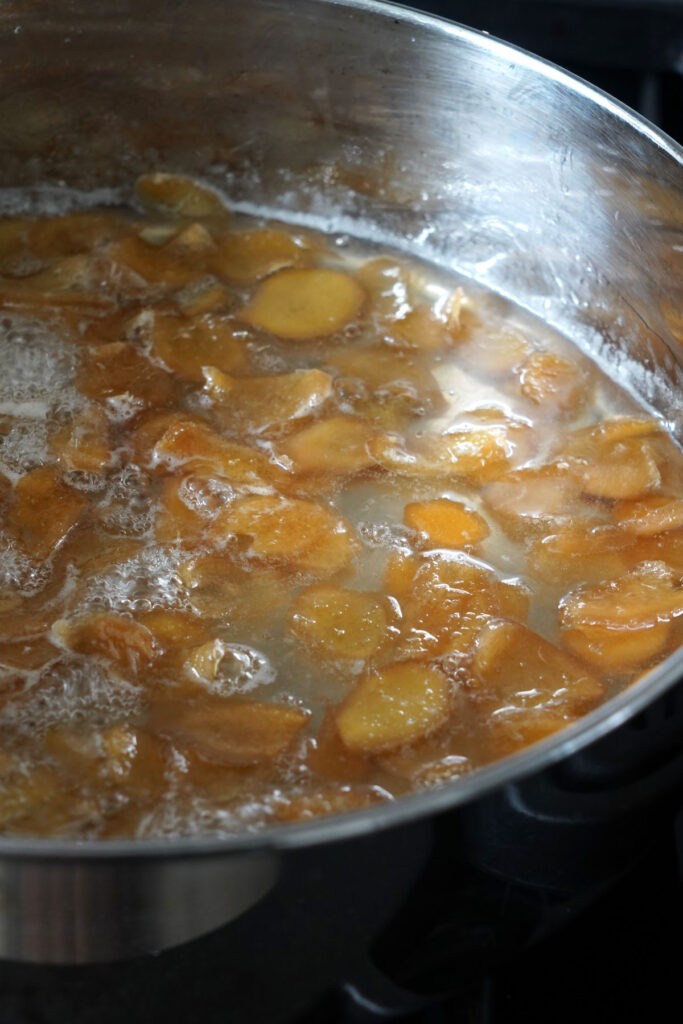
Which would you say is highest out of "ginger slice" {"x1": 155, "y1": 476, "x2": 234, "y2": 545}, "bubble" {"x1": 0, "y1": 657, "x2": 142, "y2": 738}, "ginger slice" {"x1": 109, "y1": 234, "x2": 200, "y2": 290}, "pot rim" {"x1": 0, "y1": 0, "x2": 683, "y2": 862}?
"pot rim" {"x1": 0, "y1": 0, "x2": 683, "y2": 862}

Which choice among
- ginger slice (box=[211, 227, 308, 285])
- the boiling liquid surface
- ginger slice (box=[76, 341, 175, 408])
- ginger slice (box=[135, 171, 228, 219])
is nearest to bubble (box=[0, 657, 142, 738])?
the boiling liquid surface

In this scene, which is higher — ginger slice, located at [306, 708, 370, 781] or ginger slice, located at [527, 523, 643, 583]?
ginger slice, located at [527, 523, 643, 583]

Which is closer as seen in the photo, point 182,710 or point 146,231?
point 182,710

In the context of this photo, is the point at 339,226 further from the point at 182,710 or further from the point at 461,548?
the point at 182,710

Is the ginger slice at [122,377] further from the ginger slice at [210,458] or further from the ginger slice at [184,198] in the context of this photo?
the ginger slice at [184,198]

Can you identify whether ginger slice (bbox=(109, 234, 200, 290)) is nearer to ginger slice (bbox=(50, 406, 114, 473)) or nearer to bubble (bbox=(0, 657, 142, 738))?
ginger slice (bbox=(50, 406, 114, 473))

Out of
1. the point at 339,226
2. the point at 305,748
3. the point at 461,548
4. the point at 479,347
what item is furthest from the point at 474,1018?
the point at 339,226

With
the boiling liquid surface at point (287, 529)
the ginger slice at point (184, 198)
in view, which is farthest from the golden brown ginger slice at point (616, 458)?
the ginger slice at point (184, 198)
